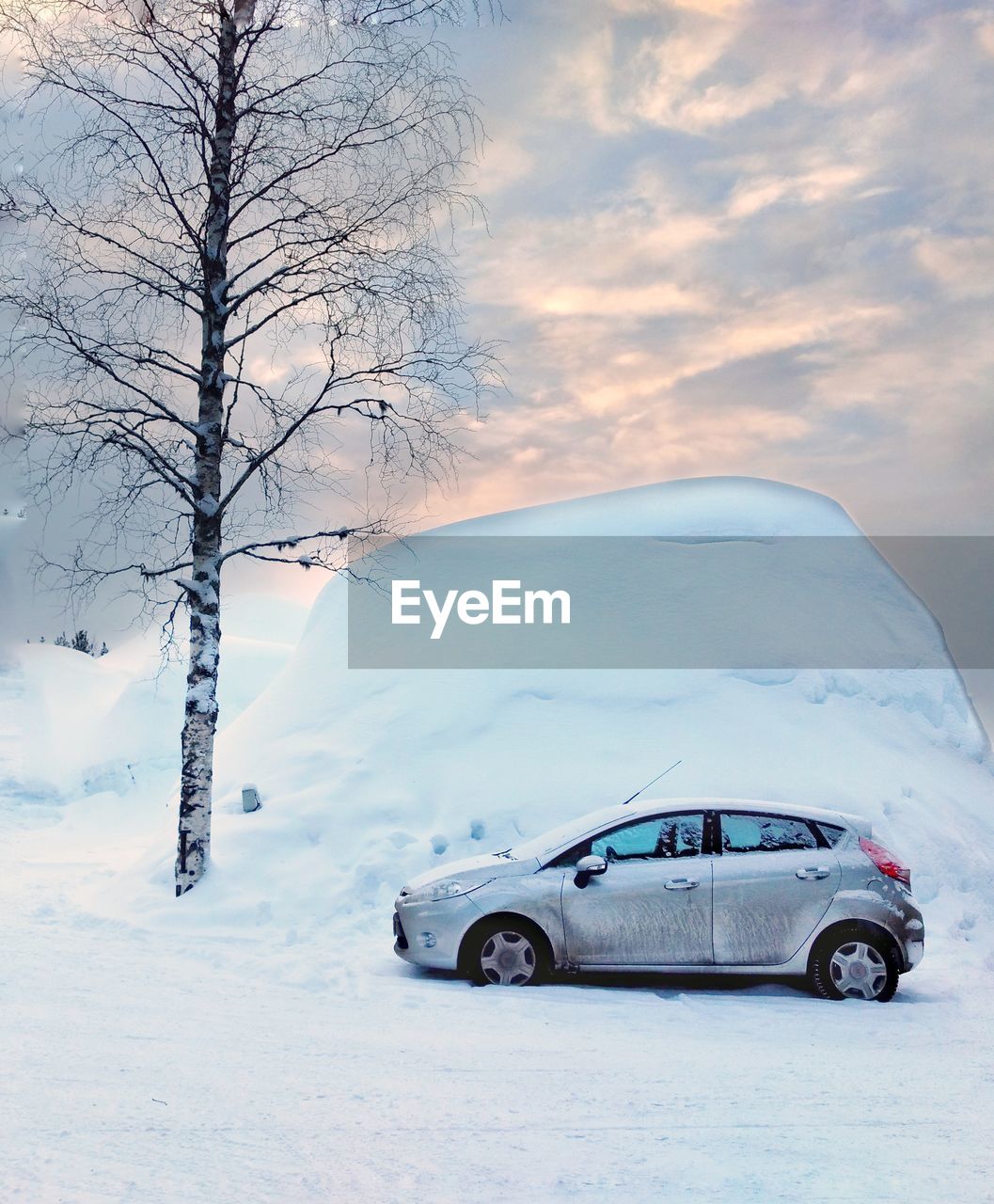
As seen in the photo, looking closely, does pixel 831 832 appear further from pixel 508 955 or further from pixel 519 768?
pixel 519 768

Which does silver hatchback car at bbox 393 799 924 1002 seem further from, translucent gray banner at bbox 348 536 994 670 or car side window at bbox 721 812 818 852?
translucent gray banner at bbox 348 536 994 670

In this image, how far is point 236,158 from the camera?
1068 cm

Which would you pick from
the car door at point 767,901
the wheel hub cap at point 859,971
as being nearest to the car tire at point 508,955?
the car door at point 767,901

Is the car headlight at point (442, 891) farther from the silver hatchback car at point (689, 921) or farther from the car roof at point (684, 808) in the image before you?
the car roof at point (684, 808)

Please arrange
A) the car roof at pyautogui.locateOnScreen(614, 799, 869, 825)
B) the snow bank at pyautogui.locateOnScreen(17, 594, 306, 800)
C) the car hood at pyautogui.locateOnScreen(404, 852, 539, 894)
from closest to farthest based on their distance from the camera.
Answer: the car hood at pyautogui.locateOnScreen(404, 852, 539, 894), the car roof at pyautogui.locateOnScreen(614, 799, 869, 825), the snow bank at pyautogui.locateOnScreen(17, 594, 306, 800)

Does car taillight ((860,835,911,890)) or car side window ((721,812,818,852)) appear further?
car side window ((721,812,818,852))

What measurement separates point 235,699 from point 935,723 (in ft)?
55.9

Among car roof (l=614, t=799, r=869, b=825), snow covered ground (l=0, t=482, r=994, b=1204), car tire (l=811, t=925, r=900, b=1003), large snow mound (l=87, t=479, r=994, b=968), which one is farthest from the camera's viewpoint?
large snow mound (l=87, t=479, r=994, b=968)

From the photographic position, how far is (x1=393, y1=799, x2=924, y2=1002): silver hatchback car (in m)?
7.15

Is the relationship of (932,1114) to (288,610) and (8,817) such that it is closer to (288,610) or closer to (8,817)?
(8,817)

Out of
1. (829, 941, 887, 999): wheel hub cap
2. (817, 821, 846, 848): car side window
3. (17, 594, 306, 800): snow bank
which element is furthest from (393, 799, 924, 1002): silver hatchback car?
(17, 594, 306, 800): snow bank

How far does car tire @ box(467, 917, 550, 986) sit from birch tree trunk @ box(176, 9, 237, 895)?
402cm

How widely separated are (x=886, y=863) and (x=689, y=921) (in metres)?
1.55

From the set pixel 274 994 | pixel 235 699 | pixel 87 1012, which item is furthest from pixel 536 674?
pixel 235 699
